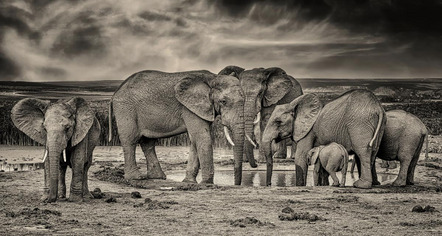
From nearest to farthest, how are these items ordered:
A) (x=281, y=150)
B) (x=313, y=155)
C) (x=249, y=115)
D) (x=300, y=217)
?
(x=300, y=217), (x=313, y=155), (x=249, y=115), (x=281, y=150)

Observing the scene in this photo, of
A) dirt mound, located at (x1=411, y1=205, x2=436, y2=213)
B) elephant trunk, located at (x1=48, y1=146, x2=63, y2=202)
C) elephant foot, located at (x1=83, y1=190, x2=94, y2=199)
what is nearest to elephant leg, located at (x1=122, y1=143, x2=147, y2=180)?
elephant foot, located at (x1=83, y1=190, x2=94, y2=199)

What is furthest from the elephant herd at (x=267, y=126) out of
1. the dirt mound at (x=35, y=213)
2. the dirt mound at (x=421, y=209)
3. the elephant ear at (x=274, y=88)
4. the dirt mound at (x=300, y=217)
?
the dirt mound at (x=300, y=217)

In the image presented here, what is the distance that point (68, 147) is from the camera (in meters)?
15.5

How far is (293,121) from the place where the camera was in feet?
64.6

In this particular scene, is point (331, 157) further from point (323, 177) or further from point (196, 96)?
point (196, 96)

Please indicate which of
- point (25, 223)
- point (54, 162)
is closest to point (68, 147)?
point (54, 162)

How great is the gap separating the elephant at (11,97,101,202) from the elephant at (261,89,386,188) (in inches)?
225

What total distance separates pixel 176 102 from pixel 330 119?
4.10 meters

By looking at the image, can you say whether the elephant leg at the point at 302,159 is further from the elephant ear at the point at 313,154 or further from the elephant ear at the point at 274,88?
the elephant ear at the point at 274,88

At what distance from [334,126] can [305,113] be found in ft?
3.09

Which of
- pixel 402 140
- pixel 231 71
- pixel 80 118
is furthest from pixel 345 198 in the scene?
pixel 231 71

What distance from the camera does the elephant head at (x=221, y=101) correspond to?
1872 centimetres

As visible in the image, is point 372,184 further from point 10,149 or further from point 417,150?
point 10,149

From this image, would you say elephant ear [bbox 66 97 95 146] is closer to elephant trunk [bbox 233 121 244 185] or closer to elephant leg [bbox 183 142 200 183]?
elephant trunk [bbox 233 121 244 185]
